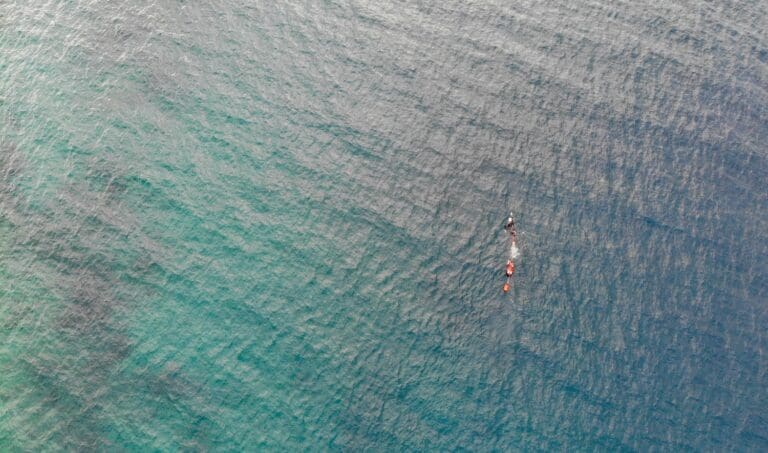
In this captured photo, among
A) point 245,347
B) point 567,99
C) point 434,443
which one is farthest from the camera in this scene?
point 567,99

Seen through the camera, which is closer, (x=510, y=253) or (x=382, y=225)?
(x=510, y=253)

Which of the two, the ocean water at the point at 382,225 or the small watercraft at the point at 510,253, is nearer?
the ocean water at the point at 382,225

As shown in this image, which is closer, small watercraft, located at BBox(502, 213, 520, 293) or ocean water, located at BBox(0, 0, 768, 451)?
ocean water, located at BBox(0, 0, 768, 451)

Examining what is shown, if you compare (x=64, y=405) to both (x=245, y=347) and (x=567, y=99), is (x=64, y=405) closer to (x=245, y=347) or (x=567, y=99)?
(x=245, y=347)

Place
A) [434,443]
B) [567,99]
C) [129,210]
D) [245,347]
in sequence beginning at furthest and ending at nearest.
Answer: [567,99]
[129,210]
[245,347]
[434,443]

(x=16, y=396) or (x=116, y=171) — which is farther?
(x=116, y=171)

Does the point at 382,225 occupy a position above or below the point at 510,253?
above

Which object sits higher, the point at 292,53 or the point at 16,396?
the point at 292,53

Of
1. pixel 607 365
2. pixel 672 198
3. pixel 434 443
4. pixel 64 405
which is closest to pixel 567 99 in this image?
pixel 672 198
